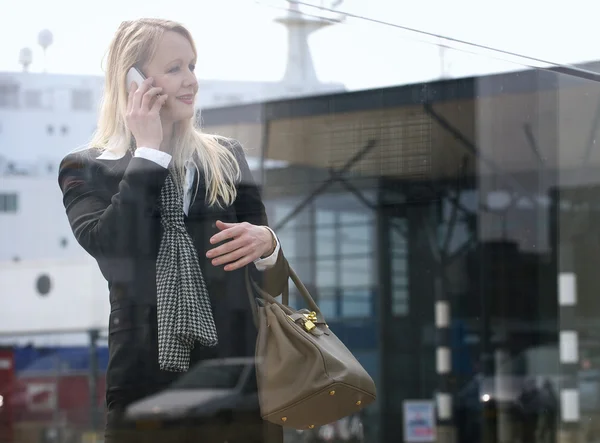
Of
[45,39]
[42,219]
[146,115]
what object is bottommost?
[42,219]

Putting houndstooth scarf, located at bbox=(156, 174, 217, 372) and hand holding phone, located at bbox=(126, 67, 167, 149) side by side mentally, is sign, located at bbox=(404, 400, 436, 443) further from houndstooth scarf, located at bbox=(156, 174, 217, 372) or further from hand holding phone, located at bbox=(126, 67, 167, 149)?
hand holding phone, located at bbox=(126, 67, 167, 149)

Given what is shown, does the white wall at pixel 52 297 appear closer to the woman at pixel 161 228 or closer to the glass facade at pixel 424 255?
the glass facade at pixel 424 255

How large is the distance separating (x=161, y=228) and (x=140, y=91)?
317mm

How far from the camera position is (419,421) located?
3951 mm

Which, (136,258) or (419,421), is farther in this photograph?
(419,421)

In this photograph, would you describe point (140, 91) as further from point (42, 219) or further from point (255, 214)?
point (42, 219)

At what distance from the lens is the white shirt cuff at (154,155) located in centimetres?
239

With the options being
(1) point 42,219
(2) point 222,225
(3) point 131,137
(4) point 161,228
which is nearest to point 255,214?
(2) point 222,225

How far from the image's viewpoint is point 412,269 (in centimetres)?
388

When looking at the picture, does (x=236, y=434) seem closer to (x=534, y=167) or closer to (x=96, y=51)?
(x=96, y=51)

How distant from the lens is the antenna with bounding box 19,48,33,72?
274cm

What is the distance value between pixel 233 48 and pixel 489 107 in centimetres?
125

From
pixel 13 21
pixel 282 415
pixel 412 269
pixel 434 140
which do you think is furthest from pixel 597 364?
pixel 13 21

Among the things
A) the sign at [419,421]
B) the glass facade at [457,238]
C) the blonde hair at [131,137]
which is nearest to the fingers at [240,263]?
the blonde hair at [131,137]
